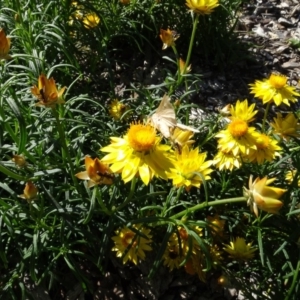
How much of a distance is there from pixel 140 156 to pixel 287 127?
3.15 ft

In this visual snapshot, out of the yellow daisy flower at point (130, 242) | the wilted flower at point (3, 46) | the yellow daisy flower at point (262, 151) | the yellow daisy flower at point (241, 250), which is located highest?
the wilted flower at point (3, 46)

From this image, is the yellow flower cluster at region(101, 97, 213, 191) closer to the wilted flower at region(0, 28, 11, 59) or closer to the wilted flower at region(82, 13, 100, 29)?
the wilted flower at region(0, 28, 11, 59)

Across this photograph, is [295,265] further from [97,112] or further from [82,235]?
[97,112]

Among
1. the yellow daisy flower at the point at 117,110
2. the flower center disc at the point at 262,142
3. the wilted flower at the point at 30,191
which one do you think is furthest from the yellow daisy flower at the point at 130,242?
the yellow daisy flower at the point at 117,110

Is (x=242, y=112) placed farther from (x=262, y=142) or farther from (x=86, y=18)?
(x=86, y=18)

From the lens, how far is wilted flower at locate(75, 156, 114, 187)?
1996 millimetres

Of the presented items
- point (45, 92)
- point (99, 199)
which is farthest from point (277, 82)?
point (45, 92)

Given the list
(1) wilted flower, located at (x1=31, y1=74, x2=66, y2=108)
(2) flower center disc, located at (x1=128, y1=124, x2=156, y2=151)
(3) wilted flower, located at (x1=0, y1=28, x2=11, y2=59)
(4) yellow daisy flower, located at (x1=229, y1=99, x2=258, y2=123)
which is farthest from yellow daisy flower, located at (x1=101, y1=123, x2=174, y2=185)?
(4) yellow daisy flower, located at (x1=229, y1=99, x2=258, y2=123)

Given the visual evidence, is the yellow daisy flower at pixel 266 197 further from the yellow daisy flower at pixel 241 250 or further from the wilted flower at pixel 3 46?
the wilted flower at pixel 3 46

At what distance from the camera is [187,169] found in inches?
90.1

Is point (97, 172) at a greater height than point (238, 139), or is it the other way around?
point (97, 172)

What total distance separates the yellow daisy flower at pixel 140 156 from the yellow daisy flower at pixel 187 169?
0.20 m

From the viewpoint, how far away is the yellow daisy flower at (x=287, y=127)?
2666mm

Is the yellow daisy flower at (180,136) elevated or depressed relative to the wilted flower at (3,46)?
depressed
